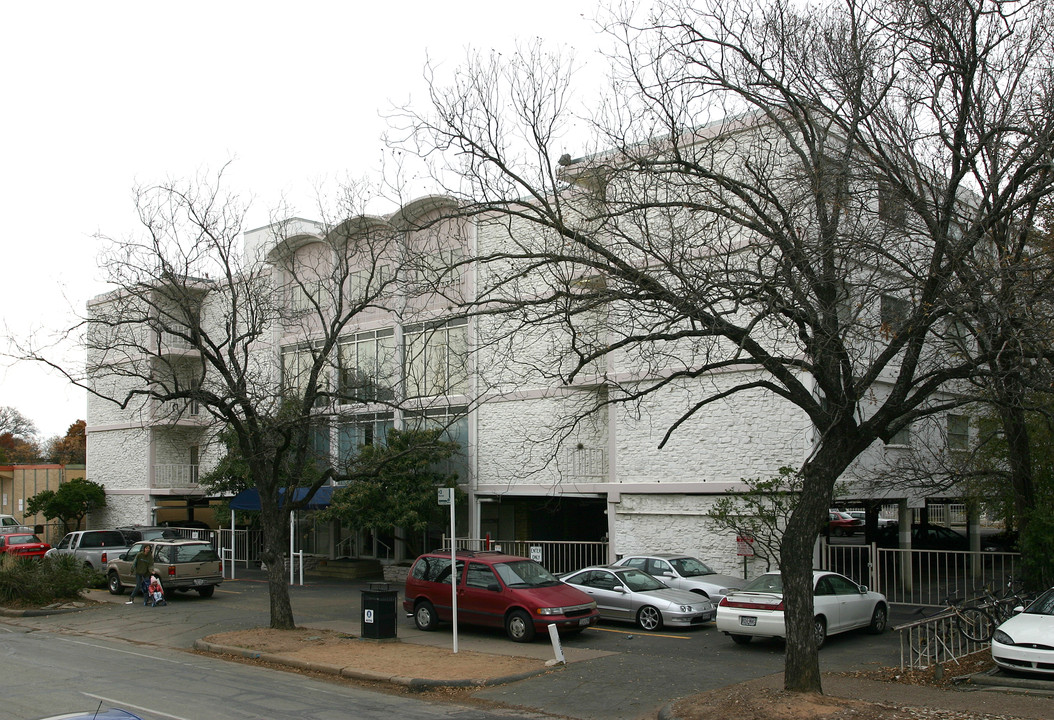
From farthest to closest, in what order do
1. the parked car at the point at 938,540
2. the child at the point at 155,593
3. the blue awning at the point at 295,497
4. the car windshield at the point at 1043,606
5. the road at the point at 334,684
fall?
the parked car at the point at 938,540, the blue awning at the point at 295,497, the child at the point at 155,593, the car windshield at the point at 1043,606, the road at the point at 334,684

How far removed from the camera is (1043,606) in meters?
12.8

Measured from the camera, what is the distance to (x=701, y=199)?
1694cm

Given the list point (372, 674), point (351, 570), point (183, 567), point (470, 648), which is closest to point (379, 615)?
point (470, 648)

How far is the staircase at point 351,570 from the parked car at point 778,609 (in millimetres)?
16966

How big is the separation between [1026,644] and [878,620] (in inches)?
203

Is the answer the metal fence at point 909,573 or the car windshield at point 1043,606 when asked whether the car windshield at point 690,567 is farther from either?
the car windshield at point 1043,606

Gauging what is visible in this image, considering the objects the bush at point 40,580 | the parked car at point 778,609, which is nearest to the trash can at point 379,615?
the parked car at point 778,609

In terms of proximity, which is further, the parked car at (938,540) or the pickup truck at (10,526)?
the pickup truck at (10,526)

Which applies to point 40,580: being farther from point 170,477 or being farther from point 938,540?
point 938,540

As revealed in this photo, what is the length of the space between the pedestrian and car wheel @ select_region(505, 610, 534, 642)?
40.0 feet

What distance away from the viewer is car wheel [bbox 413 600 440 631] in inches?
706

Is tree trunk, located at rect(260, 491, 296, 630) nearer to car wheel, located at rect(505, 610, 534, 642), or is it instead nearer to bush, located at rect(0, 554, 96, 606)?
car wheel, located at rect(505, 610, 534, 642)

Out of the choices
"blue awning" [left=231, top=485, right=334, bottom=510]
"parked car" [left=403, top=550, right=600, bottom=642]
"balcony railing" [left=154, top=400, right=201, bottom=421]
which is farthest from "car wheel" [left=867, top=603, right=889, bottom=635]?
"blue awning" [left=231, top=485, right=334, bottom=510]

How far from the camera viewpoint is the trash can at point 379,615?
54.3 ft
